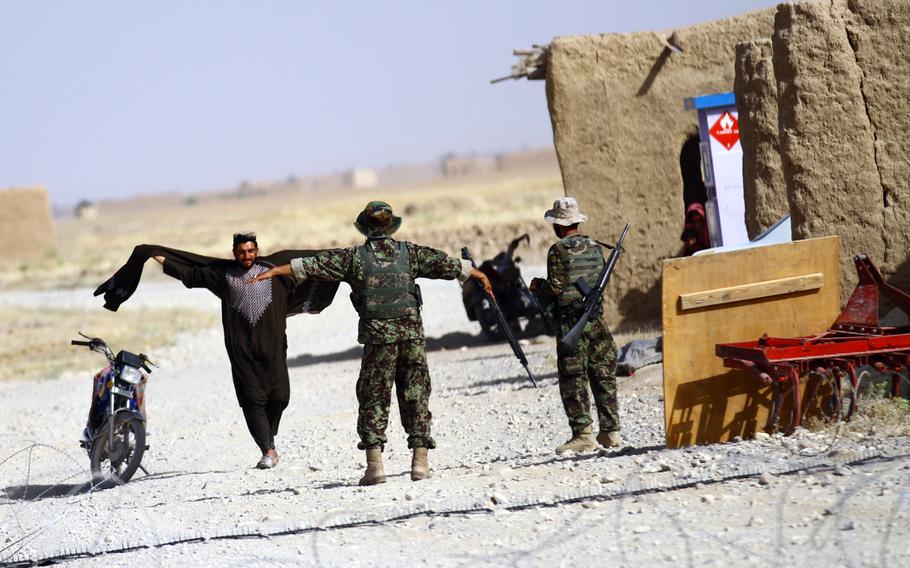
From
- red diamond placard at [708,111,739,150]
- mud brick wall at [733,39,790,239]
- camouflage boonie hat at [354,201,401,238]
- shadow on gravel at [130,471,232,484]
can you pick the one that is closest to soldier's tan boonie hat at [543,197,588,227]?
camouflage boonie hat at [354,201,401,238]

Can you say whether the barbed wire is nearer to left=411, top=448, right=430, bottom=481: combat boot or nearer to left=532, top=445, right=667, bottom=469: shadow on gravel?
left=411, top=448, right=430, bottom=481: combat boot

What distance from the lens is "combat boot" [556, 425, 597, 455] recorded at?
7305 mm

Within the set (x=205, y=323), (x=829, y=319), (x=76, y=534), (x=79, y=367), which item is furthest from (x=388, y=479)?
(x=205, y=323)

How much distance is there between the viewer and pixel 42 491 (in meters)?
8.84

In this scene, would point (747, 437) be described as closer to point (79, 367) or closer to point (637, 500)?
point (637, 500)

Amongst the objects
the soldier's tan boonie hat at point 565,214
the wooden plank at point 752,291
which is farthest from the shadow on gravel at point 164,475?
the wooden plank at point 752,291

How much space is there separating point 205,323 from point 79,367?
4685 millimetres

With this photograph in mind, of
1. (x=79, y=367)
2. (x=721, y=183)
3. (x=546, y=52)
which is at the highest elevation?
(x=546, y=52)

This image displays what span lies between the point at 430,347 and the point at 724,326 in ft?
30.1

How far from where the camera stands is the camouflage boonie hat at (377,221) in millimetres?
6727

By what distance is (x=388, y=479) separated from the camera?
23.3ft

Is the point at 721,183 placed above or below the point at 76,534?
above

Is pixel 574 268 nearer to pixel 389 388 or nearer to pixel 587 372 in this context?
pixel 587 372

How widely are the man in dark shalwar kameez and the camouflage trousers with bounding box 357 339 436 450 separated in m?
1.37
